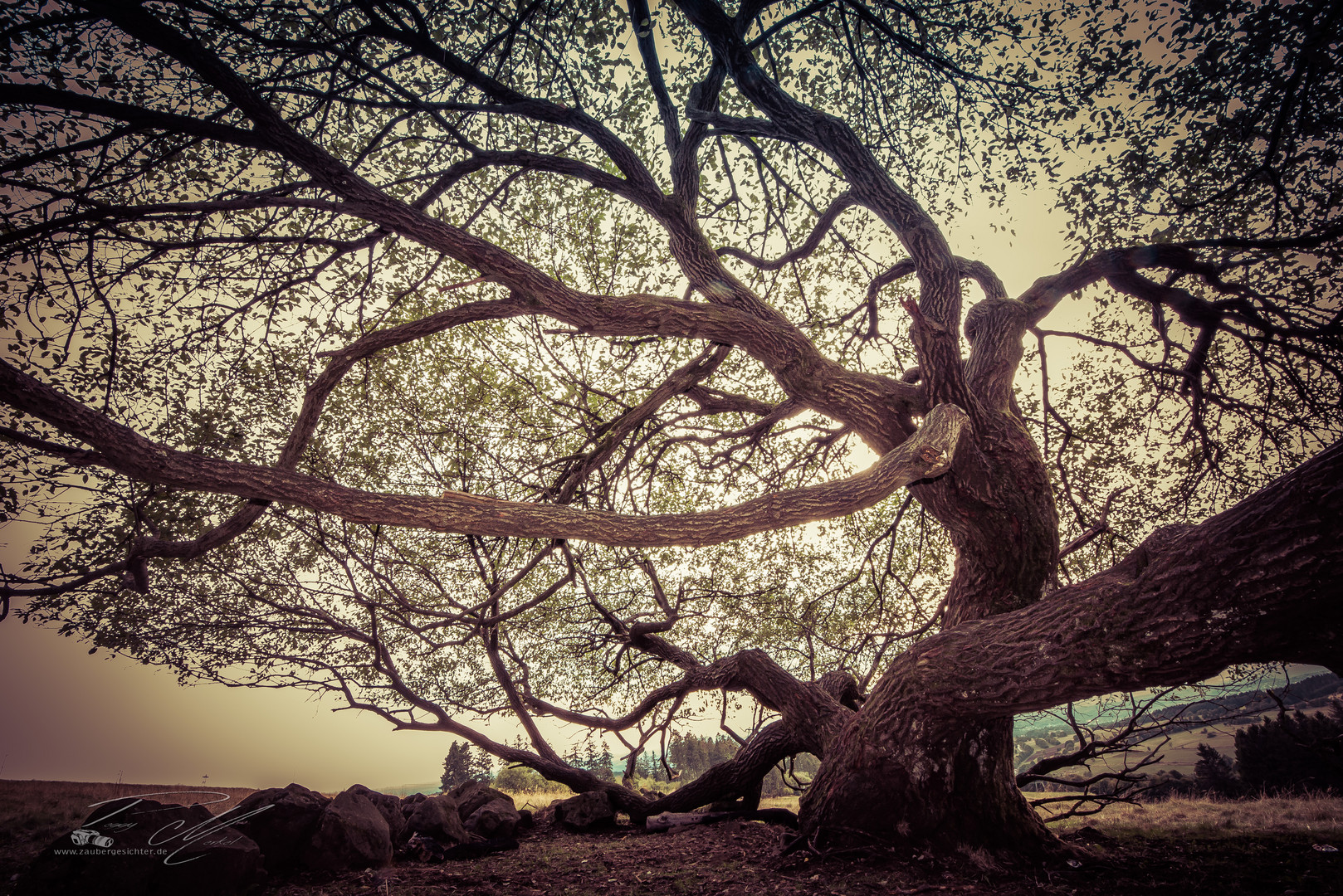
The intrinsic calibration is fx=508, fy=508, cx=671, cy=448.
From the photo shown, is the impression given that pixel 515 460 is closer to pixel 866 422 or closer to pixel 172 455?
pixel 172 455

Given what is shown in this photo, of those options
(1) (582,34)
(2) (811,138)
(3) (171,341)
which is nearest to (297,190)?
(3) (171,341)

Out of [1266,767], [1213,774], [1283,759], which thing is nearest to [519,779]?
[1213,774]

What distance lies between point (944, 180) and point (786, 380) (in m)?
4.46

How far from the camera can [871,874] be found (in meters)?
4.19

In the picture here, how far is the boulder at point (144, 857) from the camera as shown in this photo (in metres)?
3.36

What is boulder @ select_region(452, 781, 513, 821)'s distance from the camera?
7.14 meters

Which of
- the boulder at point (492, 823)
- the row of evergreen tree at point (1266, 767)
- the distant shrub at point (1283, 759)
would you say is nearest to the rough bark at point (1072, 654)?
the boulder at point (492, 823)

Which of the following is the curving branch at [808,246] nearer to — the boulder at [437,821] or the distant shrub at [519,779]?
the boulder at [437,821]

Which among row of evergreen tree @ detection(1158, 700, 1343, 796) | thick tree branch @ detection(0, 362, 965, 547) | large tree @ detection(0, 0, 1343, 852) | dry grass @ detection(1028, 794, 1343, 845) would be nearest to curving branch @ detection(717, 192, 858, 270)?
large tree @ detection(0, 0, 1343, 852)

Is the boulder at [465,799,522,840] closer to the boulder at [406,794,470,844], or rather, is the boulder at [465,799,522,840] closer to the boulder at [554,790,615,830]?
the boulder at [406,794,470,844]

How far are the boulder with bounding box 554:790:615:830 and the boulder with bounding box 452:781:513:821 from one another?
76cm

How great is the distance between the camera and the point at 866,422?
19.3ft

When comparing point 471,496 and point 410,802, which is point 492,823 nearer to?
point 410,802
